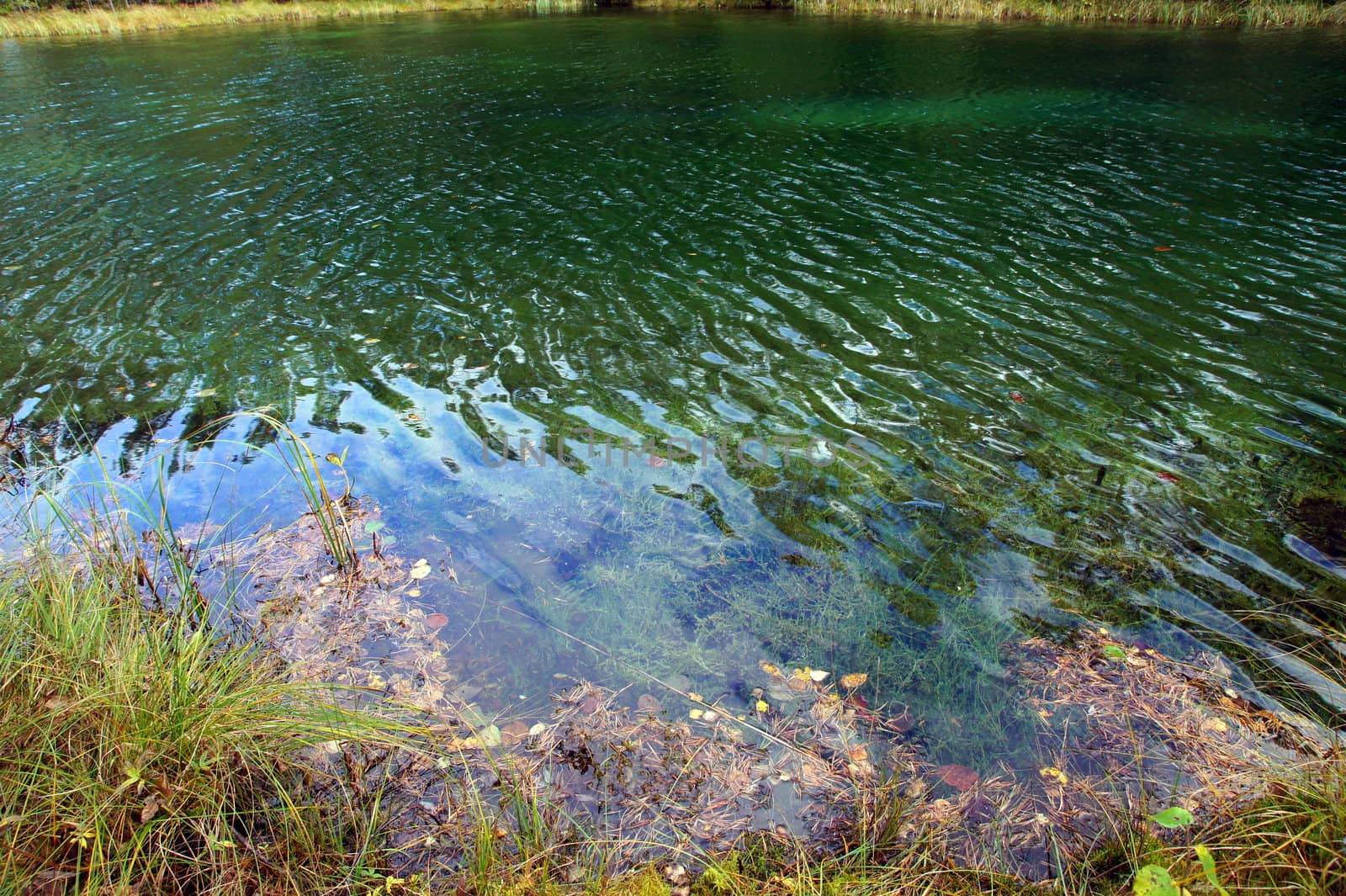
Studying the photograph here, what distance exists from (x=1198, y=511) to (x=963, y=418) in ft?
4.48

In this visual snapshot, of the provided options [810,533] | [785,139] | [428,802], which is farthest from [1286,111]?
[428,802]

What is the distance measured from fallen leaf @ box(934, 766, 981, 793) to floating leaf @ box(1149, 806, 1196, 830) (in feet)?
1.86

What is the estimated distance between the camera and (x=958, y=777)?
272 centimetres

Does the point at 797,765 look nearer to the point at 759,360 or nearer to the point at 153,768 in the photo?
the point at 153,768

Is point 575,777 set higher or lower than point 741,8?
lower

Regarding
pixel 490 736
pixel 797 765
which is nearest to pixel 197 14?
pixel 490 736

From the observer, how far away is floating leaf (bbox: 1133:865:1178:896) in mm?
1966

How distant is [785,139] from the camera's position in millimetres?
11719

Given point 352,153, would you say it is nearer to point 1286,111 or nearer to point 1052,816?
point 1052,816

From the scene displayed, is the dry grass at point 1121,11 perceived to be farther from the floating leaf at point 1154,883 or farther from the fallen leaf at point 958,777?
the floating leaf at point 1154,883

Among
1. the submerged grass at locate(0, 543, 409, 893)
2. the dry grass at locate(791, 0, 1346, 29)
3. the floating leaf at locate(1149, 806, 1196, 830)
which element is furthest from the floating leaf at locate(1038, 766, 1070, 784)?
the dry grass at locate(791, 0, 1346, 29)

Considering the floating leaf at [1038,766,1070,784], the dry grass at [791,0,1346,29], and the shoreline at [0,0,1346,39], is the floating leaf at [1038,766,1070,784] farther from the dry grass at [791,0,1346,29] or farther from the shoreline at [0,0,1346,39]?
the dry grass at [791,0,1346,29]

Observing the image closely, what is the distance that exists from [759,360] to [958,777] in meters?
3.52

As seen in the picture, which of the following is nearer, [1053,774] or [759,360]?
[1053,774]
